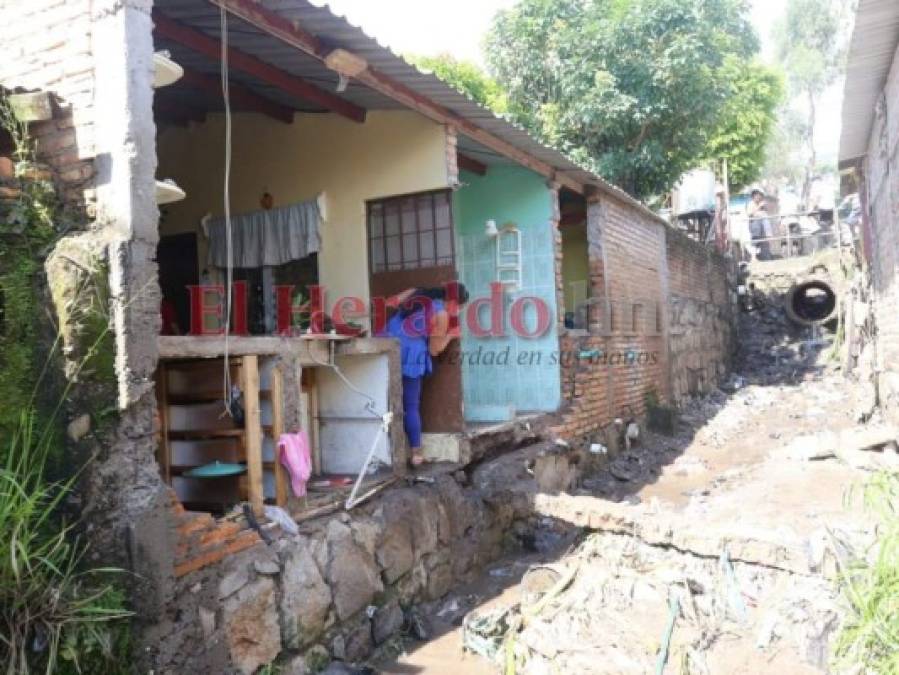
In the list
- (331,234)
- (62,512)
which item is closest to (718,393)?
(331,234)

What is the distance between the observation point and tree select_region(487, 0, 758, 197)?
1205 cm

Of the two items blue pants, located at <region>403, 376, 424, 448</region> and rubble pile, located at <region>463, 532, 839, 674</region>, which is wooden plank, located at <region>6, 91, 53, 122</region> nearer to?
blue pants, located at <region>403, 376, 424, 448</region>

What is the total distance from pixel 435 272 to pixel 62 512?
3844 millimetres

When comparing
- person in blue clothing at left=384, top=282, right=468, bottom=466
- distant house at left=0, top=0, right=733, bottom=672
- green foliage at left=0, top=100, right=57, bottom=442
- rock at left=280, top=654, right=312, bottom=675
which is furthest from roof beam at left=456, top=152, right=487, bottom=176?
rock at left=280, top=654, right=312, bottom=675

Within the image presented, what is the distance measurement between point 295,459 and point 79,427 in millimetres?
1464

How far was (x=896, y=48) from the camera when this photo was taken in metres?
5.78

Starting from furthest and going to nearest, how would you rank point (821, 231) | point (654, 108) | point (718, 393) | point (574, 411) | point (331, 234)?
point (821, 231) < point (718, 393) < point (654, 108) < point (574, 411) < point (331, 234)

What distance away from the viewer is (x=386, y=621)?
4.90 meters

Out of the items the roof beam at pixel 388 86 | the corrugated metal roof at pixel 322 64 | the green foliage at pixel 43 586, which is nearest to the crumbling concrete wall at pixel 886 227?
the corrugated metal roof at pixel 322 64

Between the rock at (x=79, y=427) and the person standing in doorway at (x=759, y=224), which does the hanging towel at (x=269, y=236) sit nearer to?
the rock at (x=79, y=427)

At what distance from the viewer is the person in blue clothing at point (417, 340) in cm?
598

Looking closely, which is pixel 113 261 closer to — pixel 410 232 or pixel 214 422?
pixel 214 422

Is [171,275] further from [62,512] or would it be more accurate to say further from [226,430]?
[62,512]

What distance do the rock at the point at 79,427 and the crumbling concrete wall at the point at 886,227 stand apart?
6.74m
